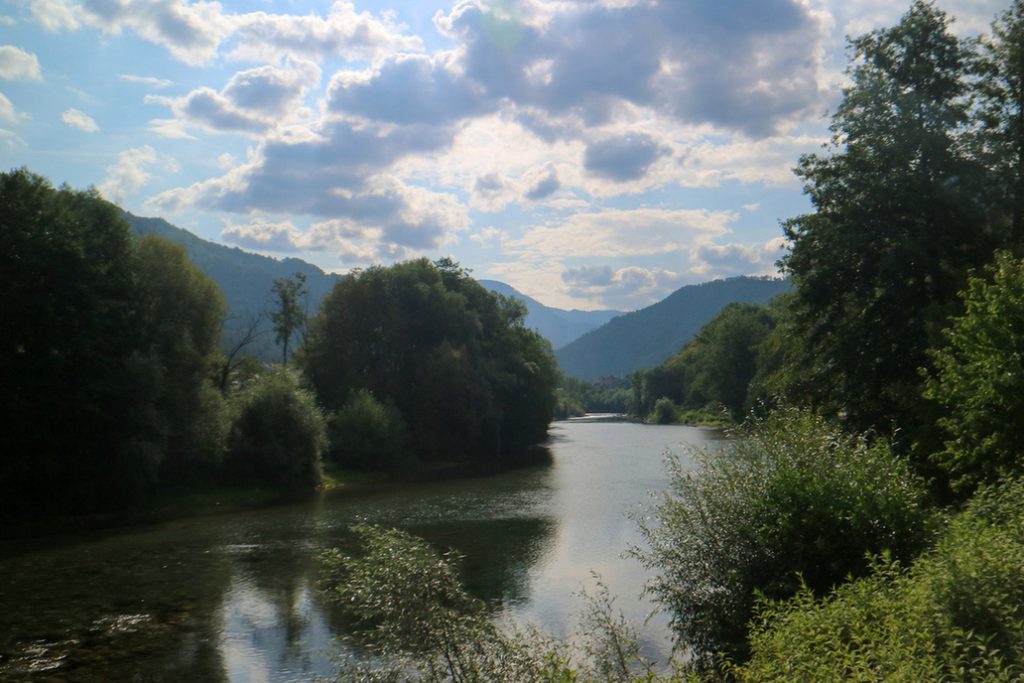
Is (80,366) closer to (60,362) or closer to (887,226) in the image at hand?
(60,362)

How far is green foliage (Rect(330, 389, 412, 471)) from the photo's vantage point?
54625 mm

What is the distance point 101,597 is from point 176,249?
27.3 m

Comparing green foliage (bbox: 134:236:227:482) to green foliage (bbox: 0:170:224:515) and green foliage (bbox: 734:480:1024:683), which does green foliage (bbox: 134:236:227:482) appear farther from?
green foliage (bbox: 734:480:1024:683)

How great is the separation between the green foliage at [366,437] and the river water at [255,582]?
43.4 feet

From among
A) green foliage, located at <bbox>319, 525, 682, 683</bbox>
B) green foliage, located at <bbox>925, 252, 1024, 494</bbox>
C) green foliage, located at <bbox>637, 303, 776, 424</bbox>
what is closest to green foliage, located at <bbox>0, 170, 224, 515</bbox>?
green foliage, located at <bbox>319, 525, 682, 683</bbox>

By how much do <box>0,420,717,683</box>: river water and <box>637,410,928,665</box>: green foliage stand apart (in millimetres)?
2059

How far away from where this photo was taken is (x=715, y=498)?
594 inches

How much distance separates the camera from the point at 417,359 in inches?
2660

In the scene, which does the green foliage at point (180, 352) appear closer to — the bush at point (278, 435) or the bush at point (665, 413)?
the bush at point (278, 435)

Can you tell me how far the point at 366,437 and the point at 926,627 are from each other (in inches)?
1932

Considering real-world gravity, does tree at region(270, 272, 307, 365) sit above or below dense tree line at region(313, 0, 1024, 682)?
above

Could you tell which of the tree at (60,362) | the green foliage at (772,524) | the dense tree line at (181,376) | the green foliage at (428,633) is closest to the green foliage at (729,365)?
the dense tree line at (181,376)

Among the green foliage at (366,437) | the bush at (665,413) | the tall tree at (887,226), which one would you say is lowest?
the bush at (665,413)

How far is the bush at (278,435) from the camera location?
45.0 m
